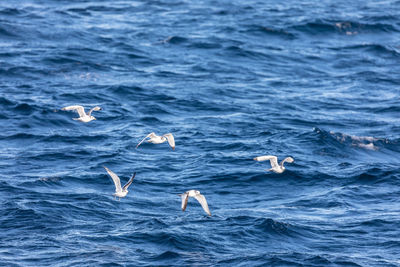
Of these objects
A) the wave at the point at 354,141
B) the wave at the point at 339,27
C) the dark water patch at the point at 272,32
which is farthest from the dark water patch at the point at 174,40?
Answer: the wave at the point at 354,141

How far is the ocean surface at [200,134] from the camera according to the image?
24.2 m

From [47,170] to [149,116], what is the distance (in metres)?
7.83

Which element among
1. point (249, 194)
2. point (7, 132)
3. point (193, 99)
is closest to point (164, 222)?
point (249, 194)

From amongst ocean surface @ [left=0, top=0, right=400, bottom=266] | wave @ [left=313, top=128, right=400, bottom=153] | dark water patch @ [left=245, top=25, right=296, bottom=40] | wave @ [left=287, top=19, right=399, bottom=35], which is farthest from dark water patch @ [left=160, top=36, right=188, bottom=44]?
wave @ [left=313, top=128, right=400, bottom=153]

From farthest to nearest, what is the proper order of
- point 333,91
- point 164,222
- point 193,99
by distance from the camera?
1. point 333,91
2. point 193,99
3. point 164,222

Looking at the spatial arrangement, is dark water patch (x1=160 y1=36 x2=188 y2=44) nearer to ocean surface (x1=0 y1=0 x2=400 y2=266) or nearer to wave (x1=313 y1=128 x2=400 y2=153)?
ocean surface (x1=0 y1=0 x2=400 y2=266)

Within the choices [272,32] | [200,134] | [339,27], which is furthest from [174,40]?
[200,134]

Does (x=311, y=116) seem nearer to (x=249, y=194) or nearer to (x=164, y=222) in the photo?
(x=249, y=194)

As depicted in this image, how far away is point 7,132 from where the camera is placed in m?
32.6

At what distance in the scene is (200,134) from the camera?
34.3 m

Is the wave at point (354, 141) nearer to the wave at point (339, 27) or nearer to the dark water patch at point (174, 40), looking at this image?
the dark water patch at point (174, 40)

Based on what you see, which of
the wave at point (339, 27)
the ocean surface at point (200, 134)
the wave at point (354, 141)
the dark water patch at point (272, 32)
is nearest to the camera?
the ocean surface at point (200, 134)

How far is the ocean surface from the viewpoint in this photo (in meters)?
24.2

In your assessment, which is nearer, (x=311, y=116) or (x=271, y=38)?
(x=311, y=116)
